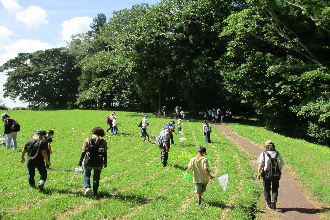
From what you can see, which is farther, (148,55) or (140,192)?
(148,55)

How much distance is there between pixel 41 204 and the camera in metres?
6.60

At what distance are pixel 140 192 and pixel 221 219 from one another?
2657 mm

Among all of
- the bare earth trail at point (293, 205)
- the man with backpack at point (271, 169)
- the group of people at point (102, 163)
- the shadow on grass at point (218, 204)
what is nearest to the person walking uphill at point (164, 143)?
the group of people at point (102, 163)

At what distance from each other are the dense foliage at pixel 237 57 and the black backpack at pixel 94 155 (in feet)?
61.0

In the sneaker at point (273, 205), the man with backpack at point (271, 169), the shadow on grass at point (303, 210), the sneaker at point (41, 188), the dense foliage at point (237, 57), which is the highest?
the dense foliage at point (237, 57)

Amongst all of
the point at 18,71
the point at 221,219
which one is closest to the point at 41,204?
the point at 221,219

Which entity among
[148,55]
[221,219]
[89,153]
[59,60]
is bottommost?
[221,219]

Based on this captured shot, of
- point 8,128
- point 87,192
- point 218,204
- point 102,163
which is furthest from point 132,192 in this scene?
point 8,128

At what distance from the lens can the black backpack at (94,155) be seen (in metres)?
6.69

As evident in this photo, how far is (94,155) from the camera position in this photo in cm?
670

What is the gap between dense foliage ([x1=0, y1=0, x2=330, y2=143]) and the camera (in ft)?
69.9

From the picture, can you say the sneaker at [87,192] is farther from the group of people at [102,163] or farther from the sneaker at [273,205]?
the sneaker at [273,205]

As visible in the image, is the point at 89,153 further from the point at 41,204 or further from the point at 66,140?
the point at 66,140

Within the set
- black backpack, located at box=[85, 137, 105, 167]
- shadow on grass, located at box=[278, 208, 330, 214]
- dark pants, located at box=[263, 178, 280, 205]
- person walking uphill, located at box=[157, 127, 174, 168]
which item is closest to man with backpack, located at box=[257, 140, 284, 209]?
dark pants, located at box=[263, 178, 280, 205]
